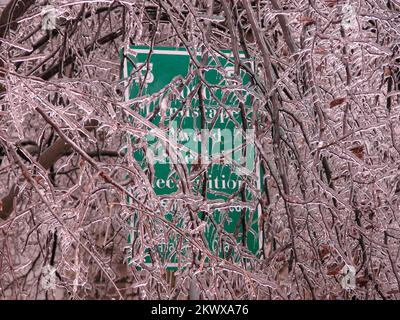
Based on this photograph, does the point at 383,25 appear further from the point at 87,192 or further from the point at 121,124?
the point at 87,192

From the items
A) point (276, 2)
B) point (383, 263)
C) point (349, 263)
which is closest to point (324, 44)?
point (276, 2)

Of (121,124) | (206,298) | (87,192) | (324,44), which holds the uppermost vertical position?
(324,44)

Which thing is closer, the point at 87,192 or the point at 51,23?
the point at 87,192

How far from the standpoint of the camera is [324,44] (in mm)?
2922

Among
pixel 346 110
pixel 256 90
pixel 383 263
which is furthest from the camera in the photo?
pixel 383 263

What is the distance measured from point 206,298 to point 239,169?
51cm

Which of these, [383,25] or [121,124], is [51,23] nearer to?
[121,124]

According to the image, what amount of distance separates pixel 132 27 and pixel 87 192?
929 millimetres

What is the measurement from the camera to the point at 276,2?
2.94 m

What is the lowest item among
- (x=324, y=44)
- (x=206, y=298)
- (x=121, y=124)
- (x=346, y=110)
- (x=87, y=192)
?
(x=206, y=298)

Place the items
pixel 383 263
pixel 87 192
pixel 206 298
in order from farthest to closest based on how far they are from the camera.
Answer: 1. pixel 383 263
2. pixel 206 298
3. pixel 87 192

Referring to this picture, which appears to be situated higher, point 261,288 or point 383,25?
point 383,25
